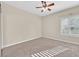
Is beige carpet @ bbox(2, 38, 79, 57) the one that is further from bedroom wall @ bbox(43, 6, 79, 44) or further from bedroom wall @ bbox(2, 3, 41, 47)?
→ bedroom wall @ bbox(43, 6, 79, 44)

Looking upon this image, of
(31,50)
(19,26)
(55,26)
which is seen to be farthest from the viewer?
(55,26)

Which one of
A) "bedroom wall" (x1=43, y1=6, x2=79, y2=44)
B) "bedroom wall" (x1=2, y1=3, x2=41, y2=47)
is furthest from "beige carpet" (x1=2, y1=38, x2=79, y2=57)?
"bedroom wall" (x1=43, y1=6, x2=79, y2=44)

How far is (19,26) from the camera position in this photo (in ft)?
17.1

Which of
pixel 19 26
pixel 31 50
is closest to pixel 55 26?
pixel 19 26

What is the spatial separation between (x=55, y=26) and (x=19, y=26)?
2514mm

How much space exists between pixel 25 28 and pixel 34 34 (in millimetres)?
1112

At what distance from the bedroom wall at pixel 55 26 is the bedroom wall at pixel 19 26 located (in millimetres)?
645

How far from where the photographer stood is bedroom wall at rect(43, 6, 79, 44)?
5.11 metres

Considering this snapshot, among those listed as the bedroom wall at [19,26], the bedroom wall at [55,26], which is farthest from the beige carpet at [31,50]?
A: the bedroom wall at [55,26]

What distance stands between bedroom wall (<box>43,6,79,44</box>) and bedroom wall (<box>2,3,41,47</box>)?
64cm

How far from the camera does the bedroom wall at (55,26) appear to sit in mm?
5108


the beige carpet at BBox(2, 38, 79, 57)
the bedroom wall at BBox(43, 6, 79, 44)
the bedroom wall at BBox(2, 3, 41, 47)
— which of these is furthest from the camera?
the bedroom wall at BBox(43, 6, 79, 44)

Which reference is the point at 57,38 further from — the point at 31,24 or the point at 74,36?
the point at 31,24

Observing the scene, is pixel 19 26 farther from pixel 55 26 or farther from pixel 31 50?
pixel 55 26
